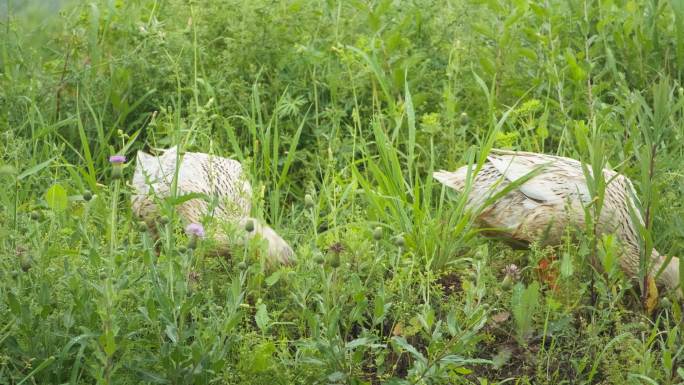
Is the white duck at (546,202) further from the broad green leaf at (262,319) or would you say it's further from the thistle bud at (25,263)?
the thistle bud at (25,263)

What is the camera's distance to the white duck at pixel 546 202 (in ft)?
15.0

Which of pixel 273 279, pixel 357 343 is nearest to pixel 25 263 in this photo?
pixel 273 279

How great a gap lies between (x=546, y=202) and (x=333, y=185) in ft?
3.06

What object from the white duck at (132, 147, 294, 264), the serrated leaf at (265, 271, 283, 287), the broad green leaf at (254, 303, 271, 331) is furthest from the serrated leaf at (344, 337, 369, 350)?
the white duck at (132, 147, 294, 264)

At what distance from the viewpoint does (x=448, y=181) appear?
16.3ft

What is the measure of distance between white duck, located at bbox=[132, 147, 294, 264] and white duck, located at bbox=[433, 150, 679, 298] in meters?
0.90

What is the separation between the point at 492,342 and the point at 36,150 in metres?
2.60

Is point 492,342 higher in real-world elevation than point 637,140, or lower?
lower

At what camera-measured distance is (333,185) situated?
487 centimetres

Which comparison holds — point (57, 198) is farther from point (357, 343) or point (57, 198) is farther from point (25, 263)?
point (357, 343)

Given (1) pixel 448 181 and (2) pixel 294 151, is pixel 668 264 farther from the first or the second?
(2) pixel 294 151

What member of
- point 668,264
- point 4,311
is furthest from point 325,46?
point 4,311

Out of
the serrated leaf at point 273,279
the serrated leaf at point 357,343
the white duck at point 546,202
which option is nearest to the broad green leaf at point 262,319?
the serrated leaf at point 273,279

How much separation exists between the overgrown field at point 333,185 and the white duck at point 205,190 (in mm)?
94
